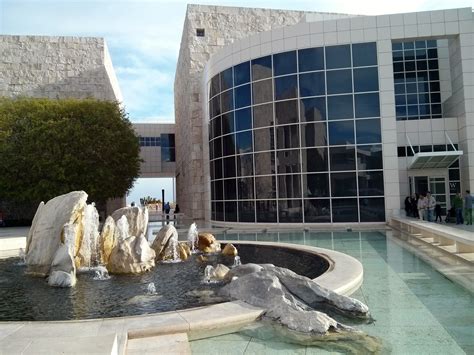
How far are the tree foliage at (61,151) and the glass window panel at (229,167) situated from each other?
31.8 feet

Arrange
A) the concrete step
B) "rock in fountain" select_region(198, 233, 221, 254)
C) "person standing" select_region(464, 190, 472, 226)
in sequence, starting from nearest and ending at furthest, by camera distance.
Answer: the concrete step, "rock in fountain" select_region(198, 233, 221, 254), "person standing" select_region(464, 190, 472, 226)

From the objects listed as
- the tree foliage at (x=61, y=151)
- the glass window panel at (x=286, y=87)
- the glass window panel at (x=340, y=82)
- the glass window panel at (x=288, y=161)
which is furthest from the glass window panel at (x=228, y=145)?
the tree foliage at (x=61, y=151)

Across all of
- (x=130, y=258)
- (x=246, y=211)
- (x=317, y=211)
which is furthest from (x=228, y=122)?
(x=130, y=258)

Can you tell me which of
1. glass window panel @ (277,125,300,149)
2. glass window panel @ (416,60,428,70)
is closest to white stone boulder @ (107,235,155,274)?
glass window panel @ (277,125,300,149)

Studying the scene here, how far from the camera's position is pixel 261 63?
27016mm

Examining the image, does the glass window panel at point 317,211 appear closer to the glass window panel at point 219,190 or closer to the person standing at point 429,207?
the person standing at point 429,207

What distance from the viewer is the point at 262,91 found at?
26.9 metres

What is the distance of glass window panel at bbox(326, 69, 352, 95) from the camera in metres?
24.8

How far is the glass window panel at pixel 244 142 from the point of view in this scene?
2739 cm

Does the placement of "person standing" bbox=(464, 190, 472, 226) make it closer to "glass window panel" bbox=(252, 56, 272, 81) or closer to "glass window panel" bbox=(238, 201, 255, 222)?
"glass window panel" bbox=(238, 201, 255, 222)

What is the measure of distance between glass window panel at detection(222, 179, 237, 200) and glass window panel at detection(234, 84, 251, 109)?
5016 mm

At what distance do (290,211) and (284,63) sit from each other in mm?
9029

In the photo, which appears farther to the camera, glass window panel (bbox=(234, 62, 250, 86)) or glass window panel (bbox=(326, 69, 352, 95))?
glass window panel (bbox=(234, 62, 250, 86))

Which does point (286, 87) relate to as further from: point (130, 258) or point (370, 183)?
point (130, 258)
